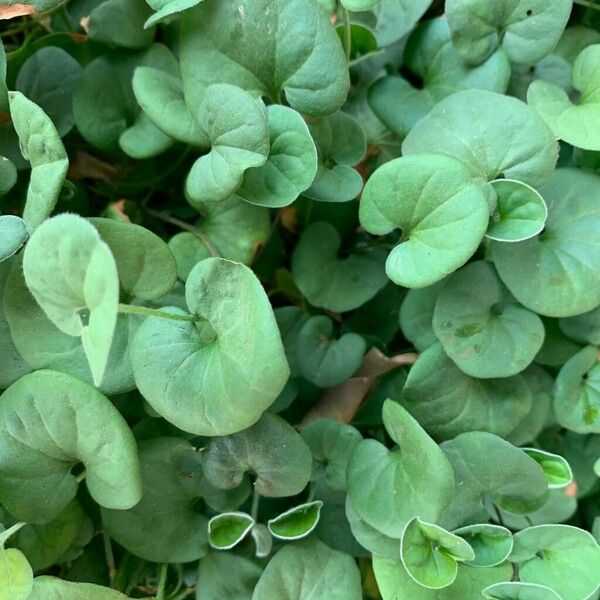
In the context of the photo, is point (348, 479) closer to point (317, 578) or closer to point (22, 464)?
point (317, 578)

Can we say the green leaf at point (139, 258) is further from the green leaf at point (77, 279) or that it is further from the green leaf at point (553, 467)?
the green leaf at point (553, 467)

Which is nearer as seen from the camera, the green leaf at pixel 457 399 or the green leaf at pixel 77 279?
the green leaf at pixel 77 279

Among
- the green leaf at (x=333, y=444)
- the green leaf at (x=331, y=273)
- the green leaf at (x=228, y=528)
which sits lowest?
the green leaf at (x=228, y=528)

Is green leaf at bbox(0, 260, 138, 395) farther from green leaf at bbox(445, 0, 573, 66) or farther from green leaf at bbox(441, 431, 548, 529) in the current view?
green leaf at bbox(445, 0, 573, 66)

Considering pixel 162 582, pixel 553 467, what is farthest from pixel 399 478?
pixel 162 582

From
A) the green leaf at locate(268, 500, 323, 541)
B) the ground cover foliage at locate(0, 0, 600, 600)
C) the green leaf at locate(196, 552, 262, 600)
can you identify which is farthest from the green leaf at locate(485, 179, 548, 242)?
the green leaf at locate(196, 552, 262, 600)

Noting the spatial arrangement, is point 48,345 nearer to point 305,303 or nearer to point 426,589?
point 305,303

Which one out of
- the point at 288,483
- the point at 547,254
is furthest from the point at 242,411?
the point at 547,254

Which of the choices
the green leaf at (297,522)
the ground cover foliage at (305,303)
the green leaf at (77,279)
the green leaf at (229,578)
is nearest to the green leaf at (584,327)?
the ground cover foliage at (305,303)
